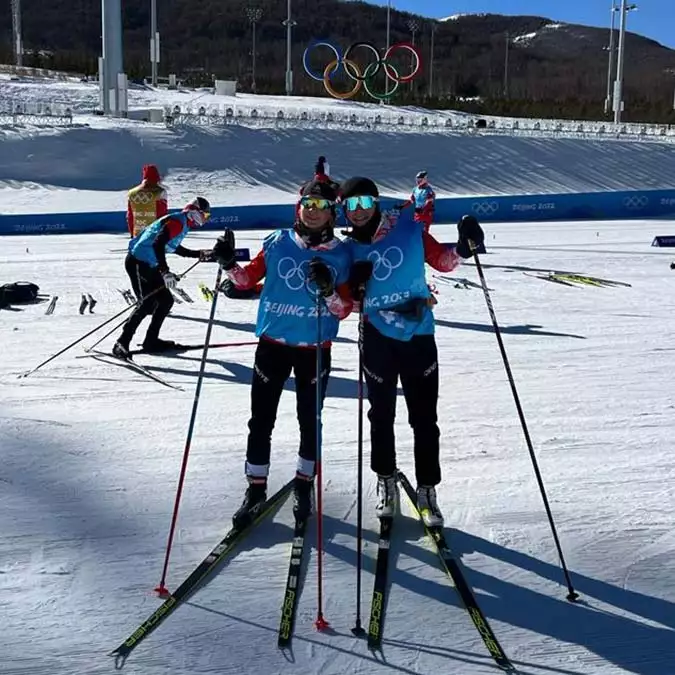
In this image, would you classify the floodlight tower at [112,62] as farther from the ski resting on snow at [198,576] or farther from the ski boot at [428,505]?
the ski boot at [428,505]

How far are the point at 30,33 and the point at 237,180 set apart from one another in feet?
330

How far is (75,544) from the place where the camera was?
404cm

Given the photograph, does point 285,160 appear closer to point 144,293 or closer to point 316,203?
point 144,293

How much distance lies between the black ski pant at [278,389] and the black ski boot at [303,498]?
11 cm

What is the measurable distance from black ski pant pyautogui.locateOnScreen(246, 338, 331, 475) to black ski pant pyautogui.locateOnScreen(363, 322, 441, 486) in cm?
26

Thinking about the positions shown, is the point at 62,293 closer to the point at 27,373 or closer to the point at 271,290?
the point at 27,373

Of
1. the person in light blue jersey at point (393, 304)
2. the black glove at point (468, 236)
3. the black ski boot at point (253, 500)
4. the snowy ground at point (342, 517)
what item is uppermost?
the black glove at point (468, 236)

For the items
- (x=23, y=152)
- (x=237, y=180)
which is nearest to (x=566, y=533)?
(x=237, y=180)

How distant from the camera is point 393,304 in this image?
391 cm

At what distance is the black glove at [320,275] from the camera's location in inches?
144

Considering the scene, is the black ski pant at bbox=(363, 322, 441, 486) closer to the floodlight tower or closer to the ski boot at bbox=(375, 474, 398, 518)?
the ski boot at bbox=(375, 474, 398, 518)

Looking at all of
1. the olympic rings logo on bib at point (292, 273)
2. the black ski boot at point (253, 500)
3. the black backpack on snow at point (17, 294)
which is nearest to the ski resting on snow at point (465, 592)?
the black ski boot at point (253, 500)

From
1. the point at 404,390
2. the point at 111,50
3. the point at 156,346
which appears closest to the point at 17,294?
the point at 156,346

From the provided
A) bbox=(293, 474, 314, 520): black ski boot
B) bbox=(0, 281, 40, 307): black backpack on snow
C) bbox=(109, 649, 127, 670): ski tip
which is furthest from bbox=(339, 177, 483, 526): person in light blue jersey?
bbox=(0, 281, 40, 307): black backpack on snow
